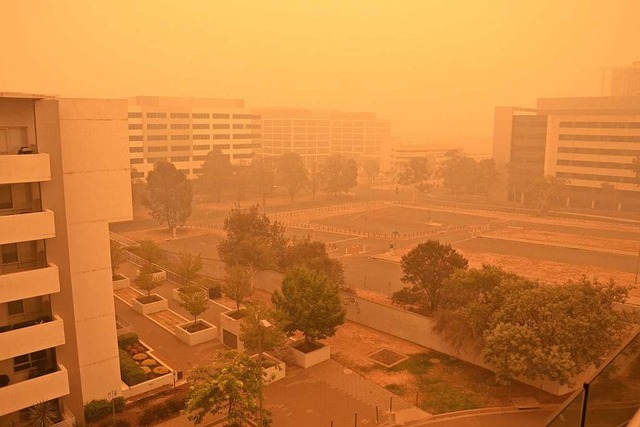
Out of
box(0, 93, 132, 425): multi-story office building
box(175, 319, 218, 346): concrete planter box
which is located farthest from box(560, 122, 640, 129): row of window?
box(0, 93, 132, 425): multi-story office building

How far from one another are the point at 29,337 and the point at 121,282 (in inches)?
811

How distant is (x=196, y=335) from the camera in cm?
2812

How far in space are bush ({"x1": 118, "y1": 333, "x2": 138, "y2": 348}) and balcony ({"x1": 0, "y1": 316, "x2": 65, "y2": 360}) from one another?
24.2 ft

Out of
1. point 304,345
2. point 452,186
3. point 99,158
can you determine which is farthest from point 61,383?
point 452,186

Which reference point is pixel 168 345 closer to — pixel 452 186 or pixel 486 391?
pixel 486 391

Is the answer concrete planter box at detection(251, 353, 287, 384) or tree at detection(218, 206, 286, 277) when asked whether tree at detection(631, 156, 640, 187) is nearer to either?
tree at detection(218, 206, 286, 277)

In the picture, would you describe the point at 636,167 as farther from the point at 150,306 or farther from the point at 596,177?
the point at 150,306

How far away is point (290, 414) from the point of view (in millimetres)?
20922

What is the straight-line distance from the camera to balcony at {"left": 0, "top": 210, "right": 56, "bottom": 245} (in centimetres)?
1711

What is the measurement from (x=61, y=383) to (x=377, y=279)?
27334 mm

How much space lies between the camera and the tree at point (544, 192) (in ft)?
253

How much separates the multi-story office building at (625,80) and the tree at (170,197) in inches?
Answer: 5093

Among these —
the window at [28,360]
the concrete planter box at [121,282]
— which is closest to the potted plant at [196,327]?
the window at [28,360]

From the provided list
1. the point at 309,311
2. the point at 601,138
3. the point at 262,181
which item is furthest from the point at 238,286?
the point at 601,138
